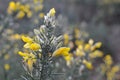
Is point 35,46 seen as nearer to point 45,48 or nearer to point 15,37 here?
point 45,48

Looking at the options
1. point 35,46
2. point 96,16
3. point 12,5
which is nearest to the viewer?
point 35,46

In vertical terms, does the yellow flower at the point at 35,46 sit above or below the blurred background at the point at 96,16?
below

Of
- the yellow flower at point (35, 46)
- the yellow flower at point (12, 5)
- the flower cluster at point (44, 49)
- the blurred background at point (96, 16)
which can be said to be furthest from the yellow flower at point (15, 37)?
the blurred background at point (96, 16)

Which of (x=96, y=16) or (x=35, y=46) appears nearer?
(x=35, y=46)

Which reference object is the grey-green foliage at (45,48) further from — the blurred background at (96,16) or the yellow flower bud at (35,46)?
the blurred background at (96,16)

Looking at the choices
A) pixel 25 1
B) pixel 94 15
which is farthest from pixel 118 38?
pixel 25 1

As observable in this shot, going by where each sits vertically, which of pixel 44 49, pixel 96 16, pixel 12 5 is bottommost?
pixel 44 49

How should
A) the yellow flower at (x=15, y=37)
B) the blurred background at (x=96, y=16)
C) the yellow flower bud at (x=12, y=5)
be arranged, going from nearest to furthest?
the yellow flower bud at (x=12, y=5) < the yellow flower at (x=15, y=37) < the blurred background at (x=96, y=16)

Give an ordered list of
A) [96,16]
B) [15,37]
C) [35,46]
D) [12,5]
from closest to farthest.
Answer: [35,46] → [12,5] → [15,37] → [96,16]

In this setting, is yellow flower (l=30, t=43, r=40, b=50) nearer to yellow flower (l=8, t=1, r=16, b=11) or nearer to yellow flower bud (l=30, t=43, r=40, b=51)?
yellow flower bud (l=30, t=43, r=40, b=51)

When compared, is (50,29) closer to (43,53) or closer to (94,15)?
(43,53)

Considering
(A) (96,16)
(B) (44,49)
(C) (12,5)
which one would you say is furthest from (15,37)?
(A) (96,16)
